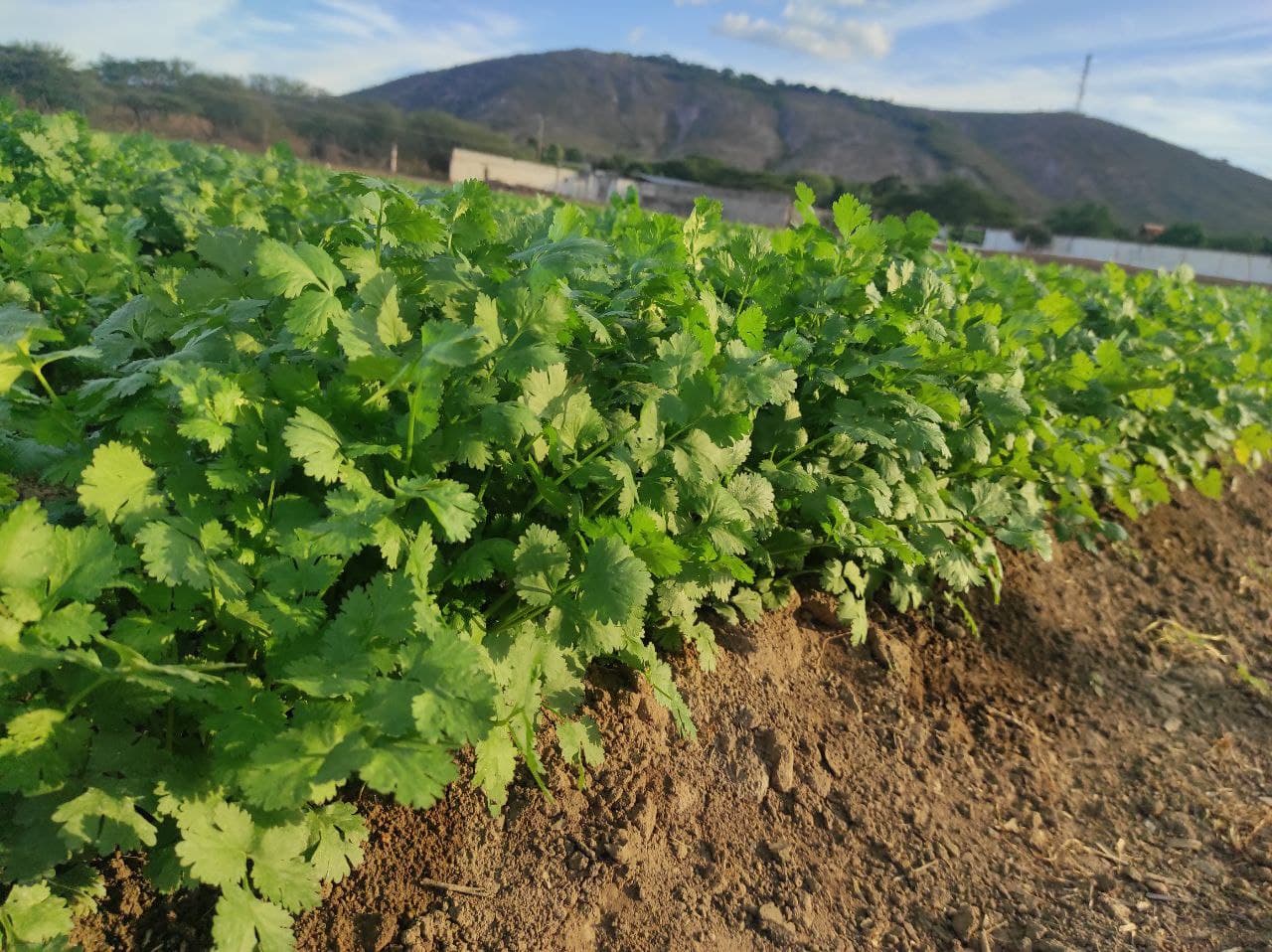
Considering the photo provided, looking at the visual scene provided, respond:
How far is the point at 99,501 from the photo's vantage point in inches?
56.1

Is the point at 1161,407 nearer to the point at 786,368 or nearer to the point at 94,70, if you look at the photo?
the point at 786,368

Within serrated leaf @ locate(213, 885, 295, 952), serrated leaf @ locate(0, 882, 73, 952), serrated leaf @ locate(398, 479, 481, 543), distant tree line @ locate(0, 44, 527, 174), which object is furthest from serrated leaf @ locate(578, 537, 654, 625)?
distant tree line @ locate(0, 44, 527, 174)

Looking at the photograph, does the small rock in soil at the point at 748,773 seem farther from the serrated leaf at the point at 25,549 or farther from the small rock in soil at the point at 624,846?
the serrated leaf at the point at 25,549

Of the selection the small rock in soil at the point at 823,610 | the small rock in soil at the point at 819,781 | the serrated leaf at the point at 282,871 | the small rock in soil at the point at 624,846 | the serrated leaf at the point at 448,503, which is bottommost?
the small rock in soil at the point at 819,781

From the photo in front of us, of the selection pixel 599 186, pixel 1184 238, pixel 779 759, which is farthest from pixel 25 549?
pixel 1184 238

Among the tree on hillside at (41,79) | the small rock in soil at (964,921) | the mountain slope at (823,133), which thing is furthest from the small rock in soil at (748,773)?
the mountain slope at (823,133)

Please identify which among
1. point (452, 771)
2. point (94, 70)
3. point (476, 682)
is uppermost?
point (94, 70)

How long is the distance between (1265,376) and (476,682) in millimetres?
6598

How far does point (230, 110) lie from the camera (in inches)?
1172

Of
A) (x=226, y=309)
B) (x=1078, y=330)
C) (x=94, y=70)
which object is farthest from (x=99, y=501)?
(x=94, y=70)

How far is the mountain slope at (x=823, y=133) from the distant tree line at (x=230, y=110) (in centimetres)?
5549

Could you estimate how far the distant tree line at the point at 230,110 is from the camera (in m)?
12.7

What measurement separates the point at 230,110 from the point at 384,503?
34.2 meters

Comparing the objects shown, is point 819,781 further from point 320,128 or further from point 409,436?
point 320,128
